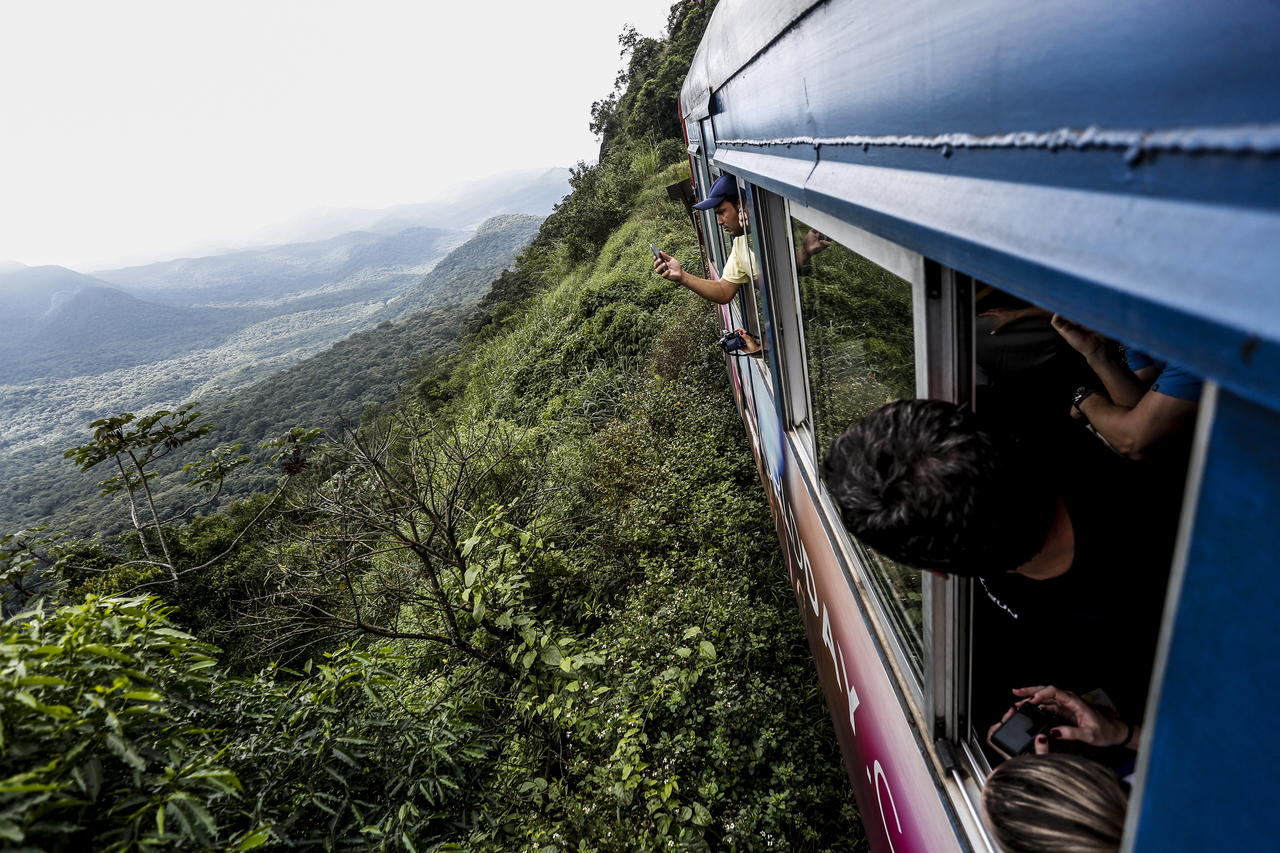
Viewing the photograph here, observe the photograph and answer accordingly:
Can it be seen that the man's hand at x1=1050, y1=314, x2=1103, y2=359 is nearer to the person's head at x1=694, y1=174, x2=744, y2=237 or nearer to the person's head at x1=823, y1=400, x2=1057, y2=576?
the person's head at x1=823, y1=400, x2=1057, y2=576

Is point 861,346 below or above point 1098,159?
A: below

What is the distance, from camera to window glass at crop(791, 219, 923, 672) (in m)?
1.12

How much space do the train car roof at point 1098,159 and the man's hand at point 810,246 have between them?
0.59 m

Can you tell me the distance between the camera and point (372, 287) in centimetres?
13562

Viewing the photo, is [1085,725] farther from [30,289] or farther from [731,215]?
[30,289]

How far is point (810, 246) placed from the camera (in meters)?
1.52

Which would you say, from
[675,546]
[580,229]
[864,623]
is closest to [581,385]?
[675,546]

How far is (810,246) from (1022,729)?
45.0 inches

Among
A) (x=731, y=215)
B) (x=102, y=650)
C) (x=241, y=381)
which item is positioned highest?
(x=731, y=215)

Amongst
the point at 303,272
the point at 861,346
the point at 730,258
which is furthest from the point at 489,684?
the point at 303,272

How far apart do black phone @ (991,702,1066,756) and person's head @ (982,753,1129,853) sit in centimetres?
16

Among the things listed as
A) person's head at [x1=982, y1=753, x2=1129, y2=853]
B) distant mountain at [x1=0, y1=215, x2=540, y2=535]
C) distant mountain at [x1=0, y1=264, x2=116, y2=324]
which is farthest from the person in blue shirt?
distant mountain at [x1=0, y1=264, x2=116, y2=324]

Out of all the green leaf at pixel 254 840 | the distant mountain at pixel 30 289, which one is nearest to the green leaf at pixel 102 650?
the green leaf at pixel 254 840

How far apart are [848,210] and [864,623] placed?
1157 mm
